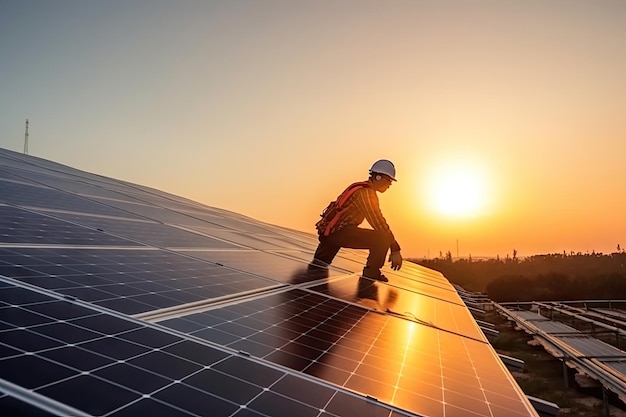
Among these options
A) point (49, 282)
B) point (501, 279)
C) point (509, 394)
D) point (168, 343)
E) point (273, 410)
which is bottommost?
point (501, 279)

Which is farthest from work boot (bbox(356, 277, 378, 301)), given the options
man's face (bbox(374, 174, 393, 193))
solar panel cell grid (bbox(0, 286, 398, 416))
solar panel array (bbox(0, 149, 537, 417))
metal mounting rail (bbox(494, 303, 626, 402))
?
metal mounting rail (bbox(494, 303, 626, 402))

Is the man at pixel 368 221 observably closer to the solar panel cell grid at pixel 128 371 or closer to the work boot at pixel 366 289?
the work boot at pixel 366 289

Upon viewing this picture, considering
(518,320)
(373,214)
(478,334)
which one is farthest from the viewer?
(518,320)

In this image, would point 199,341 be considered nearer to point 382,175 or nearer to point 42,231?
point 42,231

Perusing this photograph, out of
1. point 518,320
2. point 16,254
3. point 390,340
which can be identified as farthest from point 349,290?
point 518,320

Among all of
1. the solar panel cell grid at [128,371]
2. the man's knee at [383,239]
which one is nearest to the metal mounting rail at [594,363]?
the man's knee at [383,239]

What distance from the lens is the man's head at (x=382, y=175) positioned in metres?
Result: 9.71

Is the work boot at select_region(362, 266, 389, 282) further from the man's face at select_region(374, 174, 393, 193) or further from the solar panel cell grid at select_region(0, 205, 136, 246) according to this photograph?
the solar panel cell grid at select_region(0, 205, 136, 246)

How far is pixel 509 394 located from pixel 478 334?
10.1 ft

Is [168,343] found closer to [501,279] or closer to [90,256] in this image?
[90,256]

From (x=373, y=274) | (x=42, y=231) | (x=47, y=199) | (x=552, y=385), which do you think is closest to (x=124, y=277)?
(x=42, y=231)

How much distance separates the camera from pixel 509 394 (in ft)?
13.8

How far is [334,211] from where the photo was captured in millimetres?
10258

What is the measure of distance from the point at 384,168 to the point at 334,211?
1.38m
